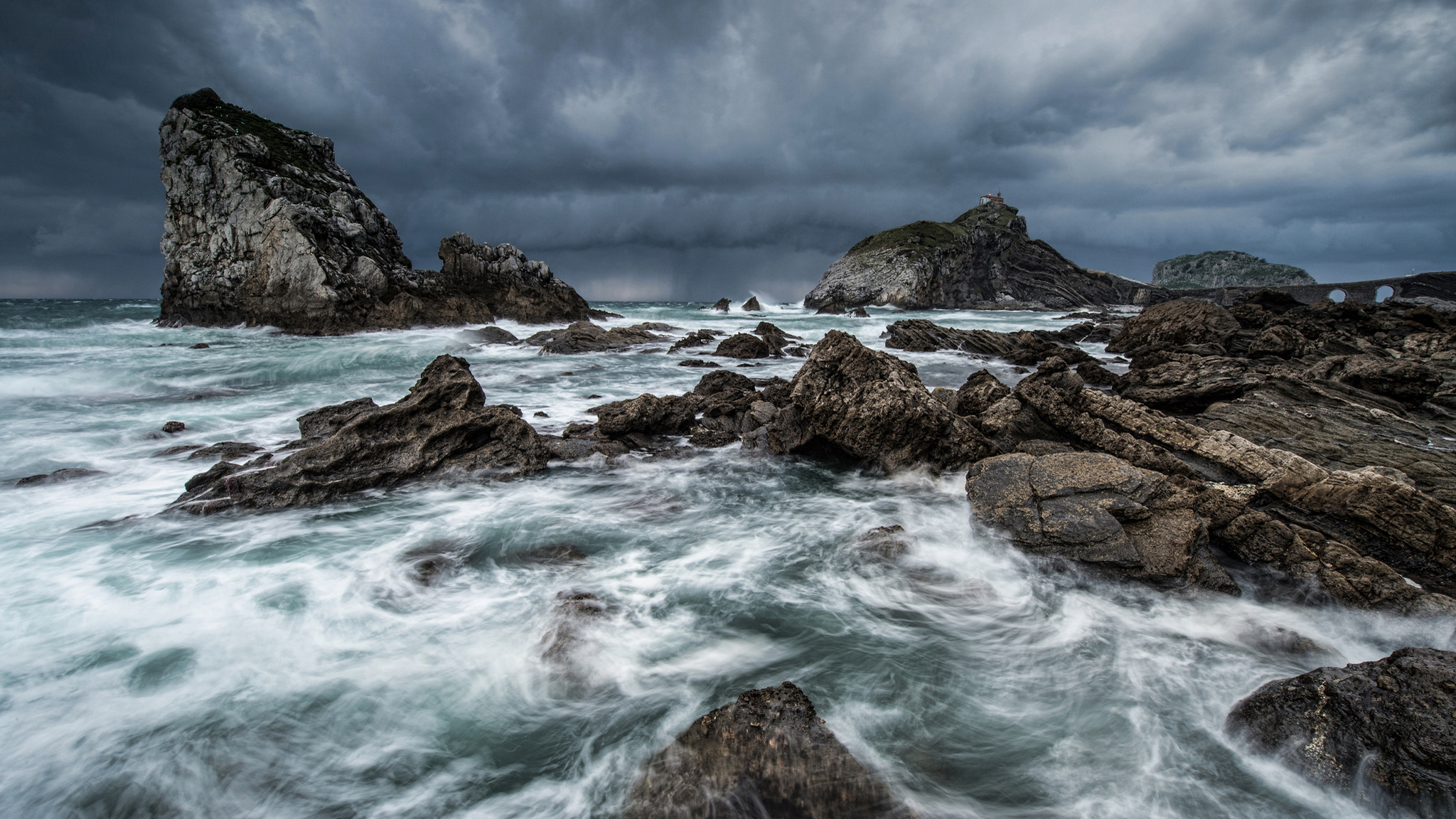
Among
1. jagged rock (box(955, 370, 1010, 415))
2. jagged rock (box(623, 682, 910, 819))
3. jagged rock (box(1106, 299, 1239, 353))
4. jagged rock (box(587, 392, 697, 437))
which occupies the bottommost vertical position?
jagged rock (box(623, 682, 910, 819))

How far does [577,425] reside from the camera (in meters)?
10.3

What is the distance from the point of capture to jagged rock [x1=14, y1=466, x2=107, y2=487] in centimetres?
785

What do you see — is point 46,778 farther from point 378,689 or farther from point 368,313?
point 368,313

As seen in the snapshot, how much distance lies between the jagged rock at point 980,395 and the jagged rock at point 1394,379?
263 inches

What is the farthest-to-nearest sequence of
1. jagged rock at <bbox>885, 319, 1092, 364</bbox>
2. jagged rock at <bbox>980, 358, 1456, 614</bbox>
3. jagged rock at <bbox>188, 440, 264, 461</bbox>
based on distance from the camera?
jagged rock at <bbox>885, 319, 1092, 364</bbox> → jagged rock at <bbox>188, 440, 264, 461</bbox> → jagged rock at <bbox>980, 358, 1456, 614</bbox>

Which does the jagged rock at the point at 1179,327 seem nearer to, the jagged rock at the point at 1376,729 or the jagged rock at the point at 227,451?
the jagged rock at the point at 1376,729

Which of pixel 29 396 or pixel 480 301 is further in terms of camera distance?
pixel 480 301

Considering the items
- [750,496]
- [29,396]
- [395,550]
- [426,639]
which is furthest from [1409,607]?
[29,396]

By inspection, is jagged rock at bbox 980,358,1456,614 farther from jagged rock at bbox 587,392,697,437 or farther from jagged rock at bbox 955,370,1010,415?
jagged rock at bbox 587,392,697,437

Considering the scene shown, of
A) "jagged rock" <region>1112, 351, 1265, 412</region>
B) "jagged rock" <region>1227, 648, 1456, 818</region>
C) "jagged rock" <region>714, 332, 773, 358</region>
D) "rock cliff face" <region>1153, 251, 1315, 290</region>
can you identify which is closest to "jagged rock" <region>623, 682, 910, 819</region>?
"jagged rock" <region>1227, 648, 1456, 818</region>

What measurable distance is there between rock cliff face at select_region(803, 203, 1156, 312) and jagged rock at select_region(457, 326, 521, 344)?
63.4 meters

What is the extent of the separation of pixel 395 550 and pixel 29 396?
55.4 feet

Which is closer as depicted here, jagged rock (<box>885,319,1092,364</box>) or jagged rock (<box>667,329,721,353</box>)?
jagged rock (<box>885,319,1092,364</box>)

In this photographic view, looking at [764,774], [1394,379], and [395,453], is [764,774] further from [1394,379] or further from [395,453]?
[1394,379]
